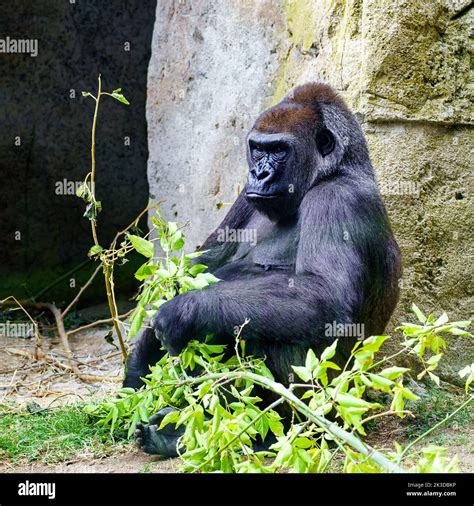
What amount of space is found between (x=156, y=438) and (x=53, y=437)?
2.35 ft

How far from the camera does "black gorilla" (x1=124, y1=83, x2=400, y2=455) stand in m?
4.02

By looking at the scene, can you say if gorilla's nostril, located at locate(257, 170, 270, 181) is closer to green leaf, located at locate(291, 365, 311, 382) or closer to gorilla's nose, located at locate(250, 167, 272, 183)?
gorilla's nose, located at locate(250, 167, 272, 183)

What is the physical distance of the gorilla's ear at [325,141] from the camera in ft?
14.6

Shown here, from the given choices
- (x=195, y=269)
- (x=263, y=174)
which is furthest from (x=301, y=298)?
(x=263, y=174)

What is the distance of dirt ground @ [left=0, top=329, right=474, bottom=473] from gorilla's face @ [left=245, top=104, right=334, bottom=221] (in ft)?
4.47

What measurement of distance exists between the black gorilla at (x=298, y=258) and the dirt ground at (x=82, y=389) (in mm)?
203

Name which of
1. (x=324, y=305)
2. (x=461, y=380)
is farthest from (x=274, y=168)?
(x=461, y=380)

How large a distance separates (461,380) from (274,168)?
5.87 feet

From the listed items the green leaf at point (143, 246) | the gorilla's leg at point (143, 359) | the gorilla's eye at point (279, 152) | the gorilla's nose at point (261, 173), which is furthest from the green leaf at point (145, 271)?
the gorilla's eye at point (279, 152)

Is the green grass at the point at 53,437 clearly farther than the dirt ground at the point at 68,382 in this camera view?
Yes

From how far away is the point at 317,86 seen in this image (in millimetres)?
4594

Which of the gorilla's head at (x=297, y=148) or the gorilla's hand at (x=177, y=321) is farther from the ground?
the gorilla's head at (x=297, y=148)

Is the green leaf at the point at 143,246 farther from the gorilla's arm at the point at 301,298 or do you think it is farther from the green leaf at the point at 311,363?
the green leaf at the point at 311,363
